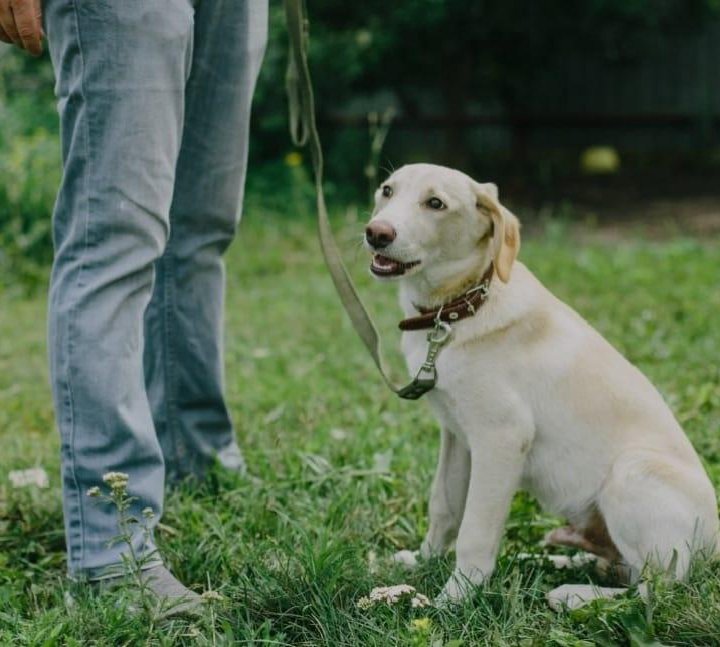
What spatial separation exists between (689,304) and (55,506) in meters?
3.40

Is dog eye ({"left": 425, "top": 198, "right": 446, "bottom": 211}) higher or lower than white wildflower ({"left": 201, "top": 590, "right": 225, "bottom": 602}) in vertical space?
higher

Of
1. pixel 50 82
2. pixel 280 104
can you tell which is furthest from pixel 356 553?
pixel 50 82

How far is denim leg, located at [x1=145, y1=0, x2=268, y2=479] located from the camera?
2.76 m

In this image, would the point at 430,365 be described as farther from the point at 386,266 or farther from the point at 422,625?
the point at 422,625

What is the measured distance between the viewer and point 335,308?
18.4 ft

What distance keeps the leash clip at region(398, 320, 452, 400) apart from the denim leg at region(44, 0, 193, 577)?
1.98ft

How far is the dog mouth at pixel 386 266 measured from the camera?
7.88 ft

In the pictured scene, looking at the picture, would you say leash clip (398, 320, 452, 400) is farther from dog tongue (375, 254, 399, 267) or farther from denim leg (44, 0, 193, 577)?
denim leg (44, 0, 193, 577)

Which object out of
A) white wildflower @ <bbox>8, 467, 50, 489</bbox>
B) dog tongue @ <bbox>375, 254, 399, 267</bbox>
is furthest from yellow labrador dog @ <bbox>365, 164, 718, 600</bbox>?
white wildflower @ <bbox>8, 467, 50, 489</bbox>

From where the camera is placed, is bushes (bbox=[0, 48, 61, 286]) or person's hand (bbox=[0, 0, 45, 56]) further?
A: bushes (bbox=[0, 48, 61, 286])

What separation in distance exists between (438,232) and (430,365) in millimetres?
304

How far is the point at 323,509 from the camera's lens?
9.46 ft

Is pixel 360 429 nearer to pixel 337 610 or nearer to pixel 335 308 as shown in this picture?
pixel 337 610

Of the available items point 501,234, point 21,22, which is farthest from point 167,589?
point 21,22
